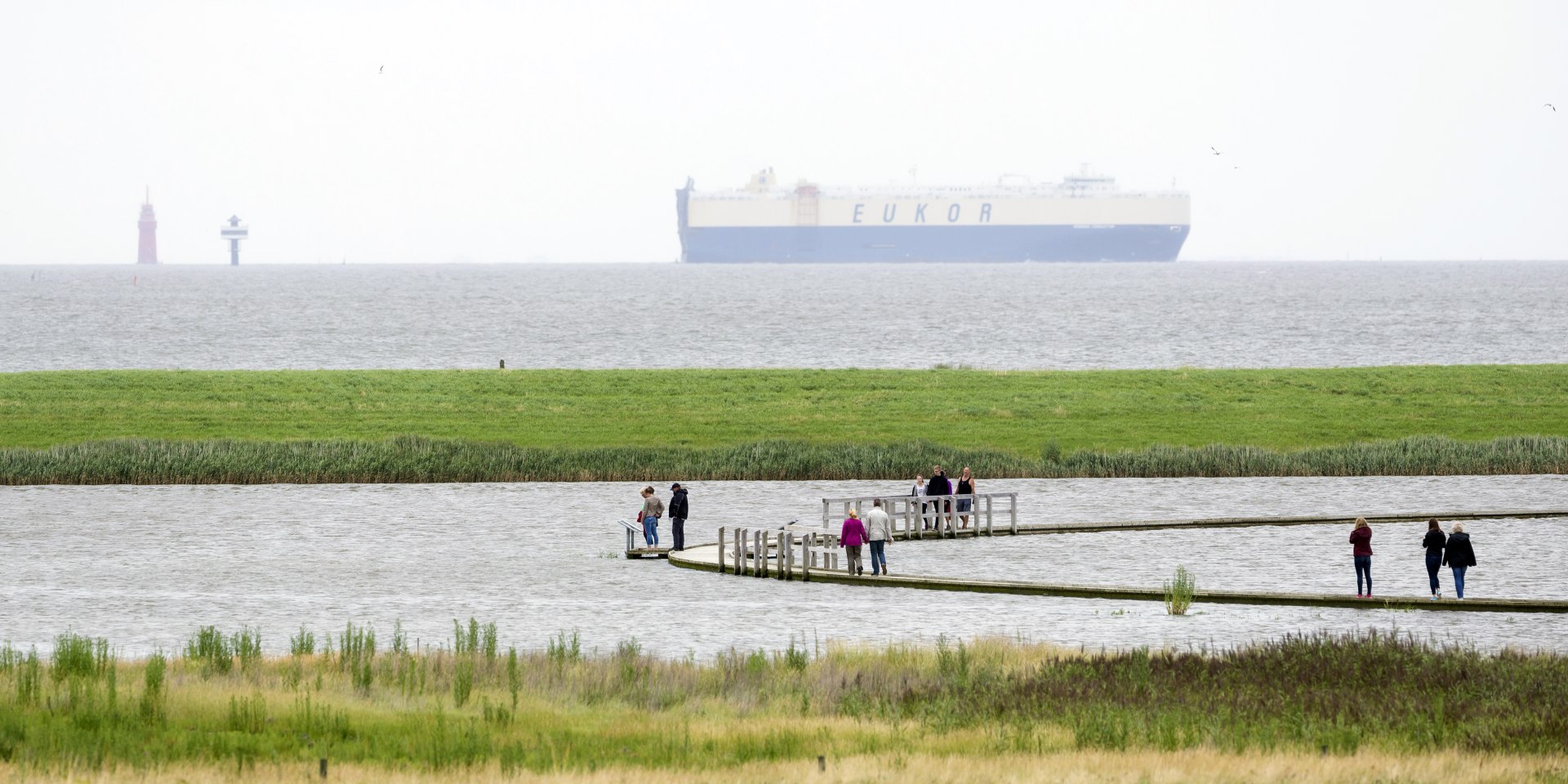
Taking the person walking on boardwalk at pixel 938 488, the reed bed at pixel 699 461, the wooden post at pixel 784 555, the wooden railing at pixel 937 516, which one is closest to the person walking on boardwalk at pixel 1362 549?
the wooden railing at pixel 937 516

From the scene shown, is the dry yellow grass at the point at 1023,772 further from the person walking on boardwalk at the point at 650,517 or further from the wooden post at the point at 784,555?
the person walking on boardwalk at the point at 650,517

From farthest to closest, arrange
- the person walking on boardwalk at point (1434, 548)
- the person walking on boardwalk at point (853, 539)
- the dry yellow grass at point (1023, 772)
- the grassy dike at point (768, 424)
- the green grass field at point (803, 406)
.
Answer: the green grass field at point (803, 406) < the grassy dike at point (768, 424) < the person walking on boardwalk at point (853, 539) < the person walking on boardwalk at point (1434, 548) < the dry yellow grass at point (1023, 772)

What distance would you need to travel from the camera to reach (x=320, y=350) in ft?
331

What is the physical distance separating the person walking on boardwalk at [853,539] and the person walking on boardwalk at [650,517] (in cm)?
456

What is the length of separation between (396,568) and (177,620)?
18.4 ft

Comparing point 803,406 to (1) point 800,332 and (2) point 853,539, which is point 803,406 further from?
(1) point 800,332

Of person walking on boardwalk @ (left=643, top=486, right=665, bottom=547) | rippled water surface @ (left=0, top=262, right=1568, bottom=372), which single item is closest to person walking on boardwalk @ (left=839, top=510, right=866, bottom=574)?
person walking on boardwalk @ (left=643, top=486, right=665, bottom=547)

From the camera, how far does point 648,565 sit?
30375mm

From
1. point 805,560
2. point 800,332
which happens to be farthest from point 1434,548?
point 800,332

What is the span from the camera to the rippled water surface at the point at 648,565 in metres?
24.0

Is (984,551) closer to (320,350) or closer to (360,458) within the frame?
(360,458)

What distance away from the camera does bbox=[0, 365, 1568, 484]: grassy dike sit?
44.6 meters

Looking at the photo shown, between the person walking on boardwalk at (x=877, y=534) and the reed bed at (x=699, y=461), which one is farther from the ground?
the reed bed at (x=699, y=461)

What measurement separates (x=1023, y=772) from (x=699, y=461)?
1218 inches
